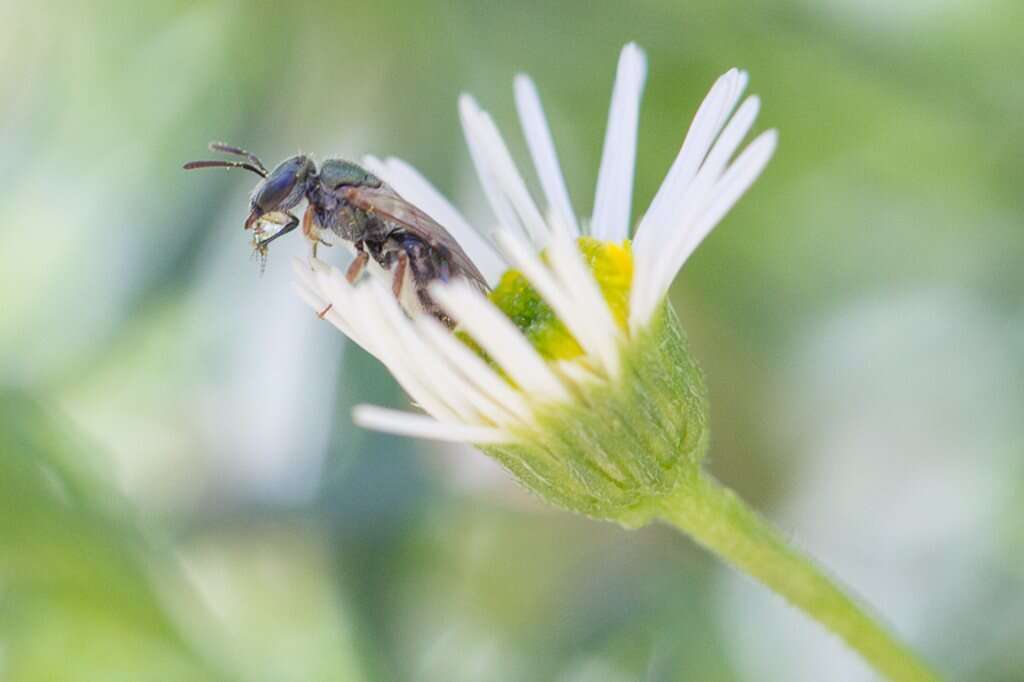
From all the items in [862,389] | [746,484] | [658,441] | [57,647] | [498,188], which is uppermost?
[862,389]

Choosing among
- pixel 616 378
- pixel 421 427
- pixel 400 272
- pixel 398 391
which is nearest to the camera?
pixel 421 427

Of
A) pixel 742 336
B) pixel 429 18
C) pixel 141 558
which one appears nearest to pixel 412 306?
pixel 141 558

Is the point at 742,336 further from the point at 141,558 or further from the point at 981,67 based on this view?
the point at 141,558

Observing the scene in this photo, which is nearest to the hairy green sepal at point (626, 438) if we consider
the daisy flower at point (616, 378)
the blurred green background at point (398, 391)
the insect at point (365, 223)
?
the daisy flower at point (616, 378)

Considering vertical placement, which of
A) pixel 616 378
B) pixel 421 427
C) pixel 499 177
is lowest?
pixel 421 427

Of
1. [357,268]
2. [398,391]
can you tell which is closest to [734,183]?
[357,268]

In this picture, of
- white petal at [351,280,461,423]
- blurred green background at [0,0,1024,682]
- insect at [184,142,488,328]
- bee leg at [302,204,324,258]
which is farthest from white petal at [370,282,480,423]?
blurred green background at [0,0,1024,682]

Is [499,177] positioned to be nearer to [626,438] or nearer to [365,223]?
[365,223]
